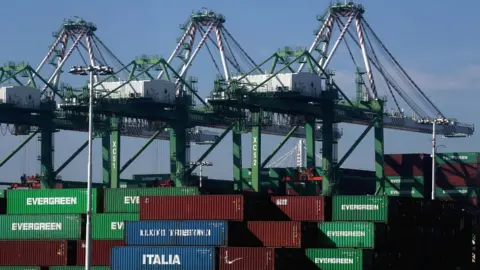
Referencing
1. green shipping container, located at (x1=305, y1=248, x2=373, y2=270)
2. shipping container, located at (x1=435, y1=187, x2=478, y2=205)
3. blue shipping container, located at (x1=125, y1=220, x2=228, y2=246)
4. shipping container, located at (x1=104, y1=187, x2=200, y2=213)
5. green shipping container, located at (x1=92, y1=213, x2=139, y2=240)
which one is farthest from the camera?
shipping container, located at (x1=435, y1=187, x2=478, y2=205)

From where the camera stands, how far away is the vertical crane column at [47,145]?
109225mm

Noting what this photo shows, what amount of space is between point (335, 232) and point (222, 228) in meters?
7.03

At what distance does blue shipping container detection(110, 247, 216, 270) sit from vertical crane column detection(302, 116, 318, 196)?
4480cm

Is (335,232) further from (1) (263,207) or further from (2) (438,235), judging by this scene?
(2) (438,235)

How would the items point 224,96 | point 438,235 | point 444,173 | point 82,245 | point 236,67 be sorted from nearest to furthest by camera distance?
point 82,245
point 438,235
point 224,96
point 444,173
point 236,67

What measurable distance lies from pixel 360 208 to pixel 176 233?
11940 millimetres

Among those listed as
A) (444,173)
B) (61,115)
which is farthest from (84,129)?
(444,173)

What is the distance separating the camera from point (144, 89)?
103 meters

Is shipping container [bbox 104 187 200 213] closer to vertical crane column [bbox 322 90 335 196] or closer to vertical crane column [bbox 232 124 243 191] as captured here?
vertical crane column [bbox 322 90 335 196]

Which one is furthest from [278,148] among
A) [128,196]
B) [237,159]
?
[128,196]

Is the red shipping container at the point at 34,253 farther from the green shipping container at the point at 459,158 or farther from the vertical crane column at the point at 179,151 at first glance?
the green shipping container at the point at 459,158

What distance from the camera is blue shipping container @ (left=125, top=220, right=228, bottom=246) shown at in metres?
59.9

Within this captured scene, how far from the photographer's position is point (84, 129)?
114750mm

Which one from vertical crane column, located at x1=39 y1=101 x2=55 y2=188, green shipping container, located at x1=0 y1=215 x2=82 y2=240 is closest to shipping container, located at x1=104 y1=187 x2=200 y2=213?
green shipping container, located at x1=0 y1=215 x2=82 y2=240
